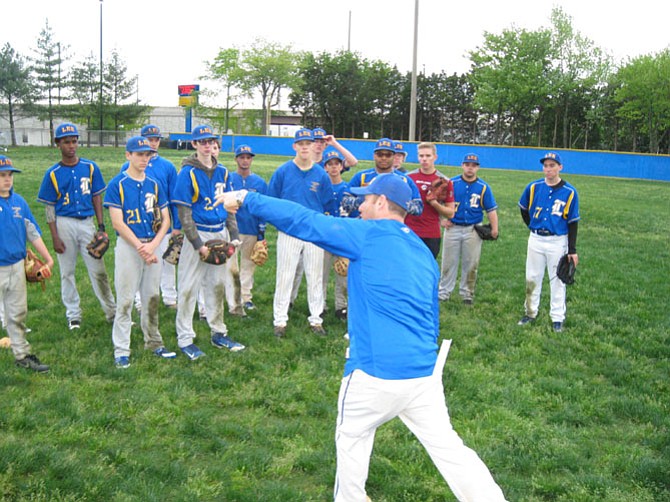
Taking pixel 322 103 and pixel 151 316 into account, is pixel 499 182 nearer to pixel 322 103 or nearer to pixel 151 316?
pixel 151 316

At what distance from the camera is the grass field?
4324 millimetres

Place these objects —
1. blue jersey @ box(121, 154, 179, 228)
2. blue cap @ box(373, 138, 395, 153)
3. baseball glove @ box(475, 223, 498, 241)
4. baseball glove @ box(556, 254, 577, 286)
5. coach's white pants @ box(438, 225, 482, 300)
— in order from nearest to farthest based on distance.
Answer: blue jersey @ box(121, 154, 179, 228) → blue cap @ box(373, 138, 395, 153) → baseball glove @ box(556, 254, 577, 286) → baseball glove @ box(475, 223, 498, 241) → coach's white pants @ box(438, 225, 482, 300)

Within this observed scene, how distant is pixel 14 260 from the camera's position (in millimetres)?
5883

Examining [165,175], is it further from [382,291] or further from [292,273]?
[382,291]

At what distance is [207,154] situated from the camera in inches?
259

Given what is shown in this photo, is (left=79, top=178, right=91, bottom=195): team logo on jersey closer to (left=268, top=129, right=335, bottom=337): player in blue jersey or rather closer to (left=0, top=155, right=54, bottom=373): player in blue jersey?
(left=0, top=155, right=54, bottom=373): player in blue jersey

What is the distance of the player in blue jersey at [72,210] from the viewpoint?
707 cm

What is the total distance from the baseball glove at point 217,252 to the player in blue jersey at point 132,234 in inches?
20.3

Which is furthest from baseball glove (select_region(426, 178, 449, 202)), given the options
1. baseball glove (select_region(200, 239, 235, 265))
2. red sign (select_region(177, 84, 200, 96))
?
red sign (select_region(177, 84, 200, 96))

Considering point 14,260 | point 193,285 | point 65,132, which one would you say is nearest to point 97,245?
point 14,260

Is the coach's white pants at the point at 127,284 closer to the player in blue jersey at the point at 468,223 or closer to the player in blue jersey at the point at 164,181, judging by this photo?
the player in blue jersey at the point at 164,181

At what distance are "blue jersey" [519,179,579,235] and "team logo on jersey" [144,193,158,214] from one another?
15.7 feet

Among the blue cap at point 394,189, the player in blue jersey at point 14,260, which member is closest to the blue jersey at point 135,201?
the player in blue jersey at point 14,260

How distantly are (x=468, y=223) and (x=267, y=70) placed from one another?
2429 inches
